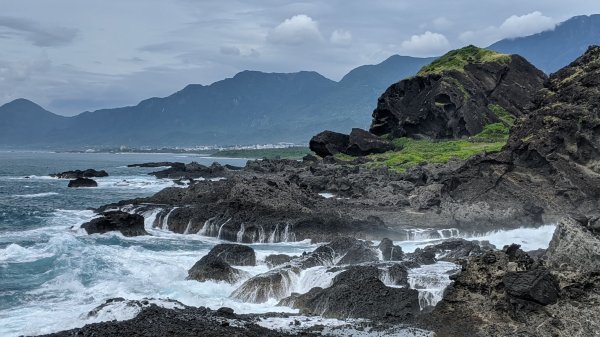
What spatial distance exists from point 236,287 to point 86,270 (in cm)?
934

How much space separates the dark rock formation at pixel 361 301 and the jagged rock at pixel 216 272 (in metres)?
5.09

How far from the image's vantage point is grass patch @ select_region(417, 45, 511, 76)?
11757 cm

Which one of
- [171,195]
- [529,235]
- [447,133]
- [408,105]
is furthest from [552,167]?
→ [408,105]

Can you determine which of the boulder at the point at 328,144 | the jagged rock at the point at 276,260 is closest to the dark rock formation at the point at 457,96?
the boulder at the point at 328,144

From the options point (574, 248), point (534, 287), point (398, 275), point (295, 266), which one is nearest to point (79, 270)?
point (295, 266)

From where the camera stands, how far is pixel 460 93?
10669 centimetres

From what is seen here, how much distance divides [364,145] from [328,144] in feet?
24.8

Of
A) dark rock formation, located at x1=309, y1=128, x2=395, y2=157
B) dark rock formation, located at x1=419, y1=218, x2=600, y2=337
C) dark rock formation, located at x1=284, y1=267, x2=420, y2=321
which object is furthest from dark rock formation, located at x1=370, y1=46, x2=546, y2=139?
dark rock formation, located at x1=419, y1=218, x2=600, y2=337

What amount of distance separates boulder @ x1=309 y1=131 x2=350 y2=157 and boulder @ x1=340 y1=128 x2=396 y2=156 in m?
3.05

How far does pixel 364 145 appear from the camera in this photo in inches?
4067

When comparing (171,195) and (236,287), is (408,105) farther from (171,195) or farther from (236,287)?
(236,287)

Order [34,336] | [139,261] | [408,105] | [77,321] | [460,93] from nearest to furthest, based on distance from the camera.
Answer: [34,336] → [77,321] → [139,261] → [460,93] → [408,105]

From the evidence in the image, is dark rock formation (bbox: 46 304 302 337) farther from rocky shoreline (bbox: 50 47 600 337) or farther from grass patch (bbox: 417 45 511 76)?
grass patch (bbox: 417 45 511 76)

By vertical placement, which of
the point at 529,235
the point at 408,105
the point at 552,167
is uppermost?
the point at 408,105
